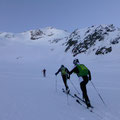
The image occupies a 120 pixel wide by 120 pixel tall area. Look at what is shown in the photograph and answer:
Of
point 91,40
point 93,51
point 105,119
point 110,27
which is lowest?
point 105,119

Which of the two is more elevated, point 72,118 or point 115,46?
point 115,46

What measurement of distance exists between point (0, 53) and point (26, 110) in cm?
8713

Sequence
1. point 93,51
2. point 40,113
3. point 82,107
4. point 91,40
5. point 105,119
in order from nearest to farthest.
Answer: point 105,119 → point 40,113 → point 82,107 → point 93,51 → point 91,40

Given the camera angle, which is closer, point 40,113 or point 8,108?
point 40,113

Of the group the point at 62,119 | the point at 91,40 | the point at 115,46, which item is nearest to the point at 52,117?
the point at 62,119

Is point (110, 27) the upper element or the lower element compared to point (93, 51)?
upper

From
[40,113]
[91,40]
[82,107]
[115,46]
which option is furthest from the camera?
[91,40]

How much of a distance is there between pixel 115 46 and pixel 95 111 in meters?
31.5

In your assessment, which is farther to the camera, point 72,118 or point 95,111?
point 95,111

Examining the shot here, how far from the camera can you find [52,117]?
334cm

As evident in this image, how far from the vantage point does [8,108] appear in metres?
3.85

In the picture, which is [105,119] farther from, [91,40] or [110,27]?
[110,27]

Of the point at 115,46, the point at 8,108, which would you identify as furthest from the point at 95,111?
the point at 115,46

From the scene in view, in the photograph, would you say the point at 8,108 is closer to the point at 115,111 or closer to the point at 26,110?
the point at 26,110
